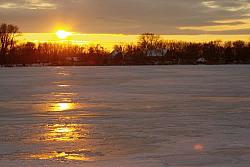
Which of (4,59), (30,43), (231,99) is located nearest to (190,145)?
(231,99)

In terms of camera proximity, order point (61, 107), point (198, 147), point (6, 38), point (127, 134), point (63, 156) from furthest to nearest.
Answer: point (6, 38), point (61, 107), point (127, 134), point (198, 147), point (63, 156)

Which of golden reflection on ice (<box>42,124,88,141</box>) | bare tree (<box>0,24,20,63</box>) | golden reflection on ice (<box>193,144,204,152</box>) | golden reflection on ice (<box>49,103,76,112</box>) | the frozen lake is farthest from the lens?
bare tree (<box>0,24,20,63</box>)

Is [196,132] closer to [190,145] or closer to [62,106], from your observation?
[190,145]

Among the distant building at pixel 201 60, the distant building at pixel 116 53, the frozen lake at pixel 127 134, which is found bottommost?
the distant building at pixel 201 60

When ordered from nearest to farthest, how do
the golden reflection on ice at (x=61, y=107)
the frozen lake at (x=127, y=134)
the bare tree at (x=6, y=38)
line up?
1. the frozen lake at (x=127, y=134)
2. the golden reflection on ice at (x=61, y=107)
3. the bare tree at (x=6, y=38)

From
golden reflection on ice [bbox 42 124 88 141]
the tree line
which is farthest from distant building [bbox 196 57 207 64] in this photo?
golden reflection on ice [bbox 42 124 88 141]

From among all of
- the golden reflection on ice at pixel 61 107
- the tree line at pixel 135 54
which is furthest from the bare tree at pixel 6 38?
the golden reflection on ice at pixel 61 107

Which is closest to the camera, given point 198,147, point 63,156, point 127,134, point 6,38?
point 63,156

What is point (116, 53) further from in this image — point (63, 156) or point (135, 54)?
point (63, 156)

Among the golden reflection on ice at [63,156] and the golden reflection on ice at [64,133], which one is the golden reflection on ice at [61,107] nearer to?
the golden reflection on ice at [64,133]

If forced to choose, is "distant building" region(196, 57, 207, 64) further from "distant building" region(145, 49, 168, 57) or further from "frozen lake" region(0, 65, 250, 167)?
"frozen lake" region(0, 65, 250, 167)

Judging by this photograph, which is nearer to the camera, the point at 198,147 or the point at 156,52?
the point at 198,147

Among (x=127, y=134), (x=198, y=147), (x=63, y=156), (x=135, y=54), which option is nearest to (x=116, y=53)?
Result: (x=135, y=54)

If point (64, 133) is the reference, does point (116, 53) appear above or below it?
above
